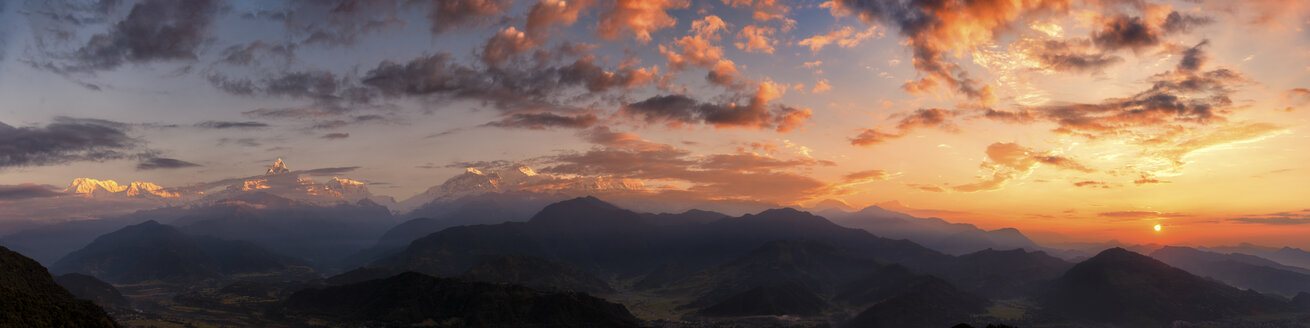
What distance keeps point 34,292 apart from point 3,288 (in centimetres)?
3321

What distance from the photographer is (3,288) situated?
558 ft

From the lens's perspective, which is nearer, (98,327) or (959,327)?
(959,327)

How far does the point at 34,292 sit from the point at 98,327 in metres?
33.1

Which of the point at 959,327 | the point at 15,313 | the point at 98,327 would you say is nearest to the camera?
the point at 959,327

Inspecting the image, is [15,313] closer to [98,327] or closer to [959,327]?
[98,327]

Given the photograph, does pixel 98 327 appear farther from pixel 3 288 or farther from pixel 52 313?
pixel 3 288

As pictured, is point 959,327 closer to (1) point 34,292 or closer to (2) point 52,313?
Answer: (2) point 52,313

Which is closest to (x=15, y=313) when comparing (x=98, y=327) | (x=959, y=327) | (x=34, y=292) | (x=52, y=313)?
(x=52, y=313)

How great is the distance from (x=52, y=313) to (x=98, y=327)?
44.3ft

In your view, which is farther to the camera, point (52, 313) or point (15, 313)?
point (52, 313)

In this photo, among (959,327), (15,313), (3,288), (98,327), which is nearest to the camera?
(959,327)

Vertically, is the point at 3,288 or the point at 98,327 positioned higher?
the point at 3,288

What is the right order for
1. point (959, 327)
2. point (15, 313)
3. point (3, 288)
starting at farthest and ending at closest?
1. point (3, 288)
2. point (15, 313)
3. point (959, 327)

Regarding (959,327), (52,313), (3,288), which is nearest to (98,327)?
(52,313)
